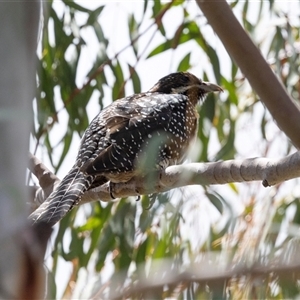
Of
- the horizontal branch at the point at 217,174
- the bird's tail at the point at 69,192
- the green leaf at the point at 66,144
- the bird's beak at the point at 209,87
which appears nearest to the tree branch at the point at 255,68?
the horizontal branch at the point at 217,174

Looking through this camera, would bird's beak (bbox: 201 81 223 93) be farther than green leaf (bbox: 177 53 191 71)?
No

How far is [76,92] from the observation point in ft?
13.2

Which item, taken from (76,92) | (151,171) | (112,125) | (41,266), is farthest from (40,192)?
(41,266)

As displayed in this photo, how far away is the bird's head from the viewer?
382 centimetres

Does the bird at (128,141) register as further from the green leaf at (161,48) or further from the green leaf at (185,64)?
the green leaf at (185,64)

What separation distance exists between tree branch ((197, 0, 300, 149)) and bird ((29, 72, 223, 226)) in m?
0.82

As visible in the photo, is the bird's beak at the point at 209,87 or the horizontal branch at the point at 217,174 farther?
the bird's beak at the point at 209,87

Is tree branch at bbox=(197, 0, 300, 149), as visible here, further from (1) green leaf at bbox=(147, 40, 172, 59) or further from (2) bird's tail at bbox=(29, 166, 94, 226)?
(1) green leaf at bbox=(147, 40, 172, 59)

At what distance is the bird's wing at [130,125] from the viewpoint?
2850mm

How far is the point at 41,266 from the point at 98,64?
3.56 metres

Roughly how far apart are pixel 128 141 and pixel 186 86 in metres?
0.96

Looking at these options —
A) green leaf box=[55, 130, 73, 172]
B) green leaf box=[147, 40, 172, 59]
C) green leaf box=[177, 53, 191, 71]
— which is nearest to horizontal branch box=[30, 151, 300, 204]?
green leaf box=[55, 130, 73, 172]

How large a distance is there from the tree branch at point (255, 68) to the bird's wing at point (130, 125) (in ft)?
3.06

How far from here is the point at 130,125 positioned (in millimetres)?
3094
